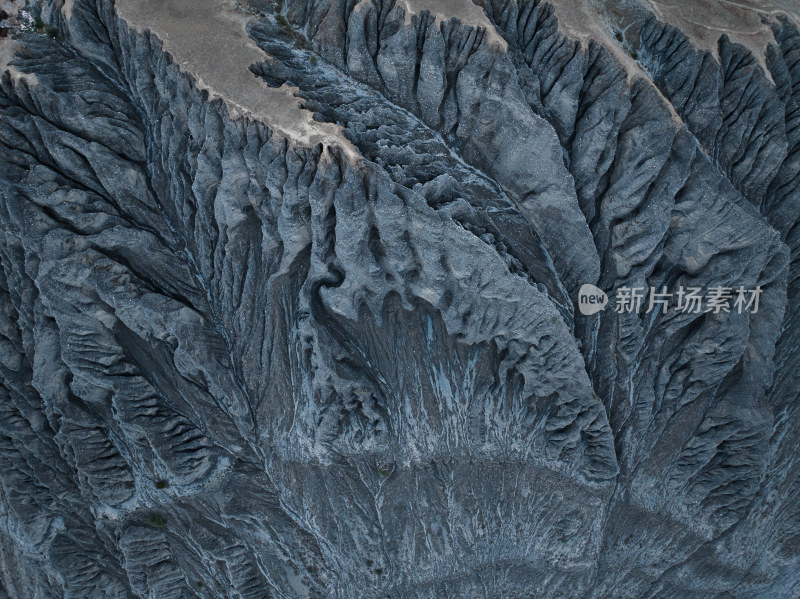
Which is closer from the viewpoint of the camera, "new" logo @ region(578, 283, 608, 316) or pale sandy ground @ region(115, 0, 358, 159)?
pale sandy ground @ region(115, 0, 358, 159)

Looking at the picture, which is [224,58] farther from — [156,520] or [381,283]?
[156,520]

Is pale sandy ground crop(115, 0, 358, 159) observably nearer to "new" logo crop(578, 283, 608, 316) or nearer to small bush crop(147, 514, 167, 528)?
"new" logo crop(578, 283, 608, 316)

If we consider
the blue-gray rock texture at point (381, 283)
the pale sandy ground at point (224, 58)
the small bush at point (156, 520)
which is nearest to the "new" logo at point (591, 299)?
the blue-gray rock texture at point (381, 283)

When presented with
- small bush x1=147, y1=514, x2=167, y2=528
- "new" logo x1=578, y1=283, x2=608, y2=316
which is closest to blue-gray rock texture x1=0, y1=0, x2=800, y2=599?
small bush x1=147, y1=514, x2=167, y2=528

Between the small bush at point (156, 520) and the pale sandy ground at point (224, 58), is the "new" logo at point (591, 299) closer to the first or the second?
the pale sandy ground at point (224, 58)

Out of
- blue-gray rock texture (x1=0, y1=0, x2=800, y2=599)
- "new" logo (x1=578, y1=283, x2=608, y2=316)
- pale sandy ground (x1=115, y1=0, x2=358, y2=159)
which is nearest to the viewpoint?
pale sandy ground (x1=115, y1=0, x2=358, y2=159)

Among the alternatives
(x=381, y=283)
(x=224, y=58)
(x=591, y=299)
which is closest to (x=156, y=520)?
(x=381, y=283)

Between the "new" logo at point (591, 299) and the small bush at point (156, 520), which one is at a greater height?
the "new" logo at point (591, 299)
